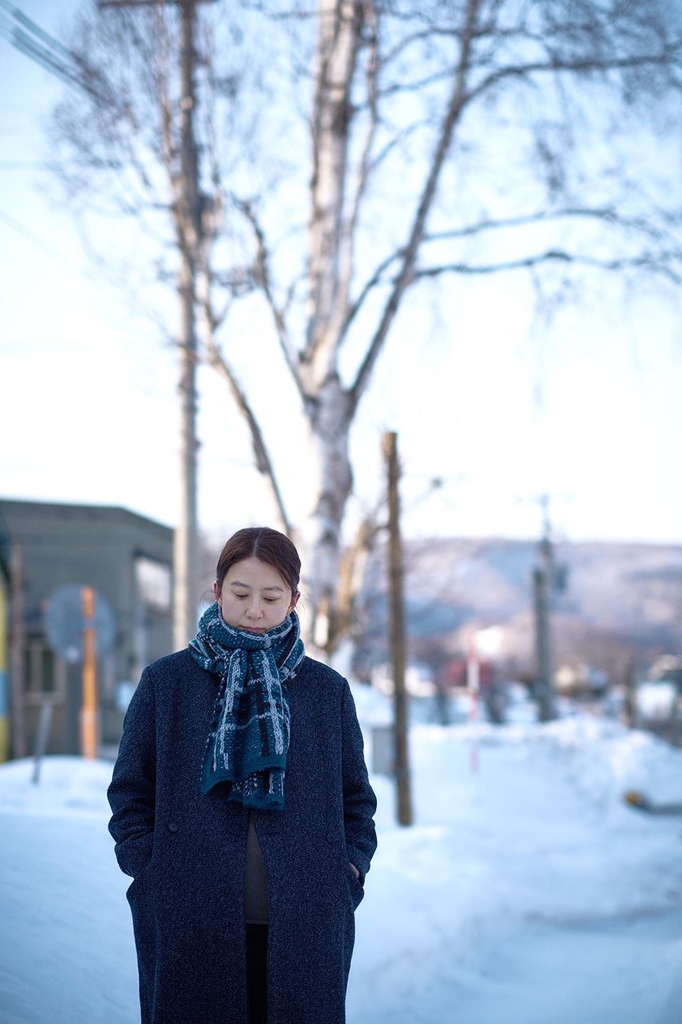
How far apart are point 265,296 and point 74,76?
2252mm

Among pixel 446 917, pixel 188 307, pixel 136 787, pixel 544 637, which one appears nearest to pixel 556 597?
pixel 544 637

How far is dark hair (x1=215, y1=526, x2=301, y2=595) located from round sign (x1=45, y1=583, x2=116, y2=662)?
874 centimetres

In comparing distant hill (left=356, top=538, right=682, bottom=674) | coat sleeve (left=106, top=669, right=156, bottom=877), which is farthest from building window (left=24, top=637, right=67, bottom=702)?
coat sleeve (left=106, top=669, right=156, bottom=877)

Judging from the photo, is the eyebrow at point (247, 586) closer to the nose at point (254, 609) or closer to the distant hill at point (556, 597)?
the nose at point (254, 609)

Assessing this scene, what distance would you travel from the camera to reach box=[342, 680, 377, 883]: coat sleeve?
253 centimetres

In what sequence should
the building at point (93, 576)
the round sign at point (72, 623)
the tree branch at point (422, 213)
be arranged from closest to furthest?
the tree branch at point (422, 213) < the round sign at point (72, 623) < the building at point (93, 576)

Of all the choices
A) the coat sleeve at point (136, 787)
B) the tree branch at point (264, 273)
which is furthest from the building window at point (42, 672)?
the coat sleeve at point (136, 787)

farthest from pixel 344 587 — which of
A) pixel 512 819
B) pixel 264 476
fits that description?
pixel 512 819

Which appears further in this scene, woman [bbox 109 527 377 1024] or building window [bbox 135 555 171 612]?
building window [bbox 135 555 171 612]

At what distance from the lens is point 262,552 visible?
8.30 feet

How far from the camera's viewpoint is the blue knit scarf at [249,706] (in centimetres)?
233

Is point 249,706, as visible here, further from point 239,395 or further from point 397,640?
point 397,640

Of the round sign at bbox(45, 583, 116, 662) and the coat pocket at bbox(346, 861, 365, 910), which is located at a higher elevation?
the round sign at bbox(45, 583, 116, 662)

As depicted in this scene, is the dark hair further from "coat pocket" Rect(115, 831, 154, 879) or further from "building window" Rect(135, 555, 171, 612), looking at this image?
"building window" Rect(135, 555, 171, 612)
